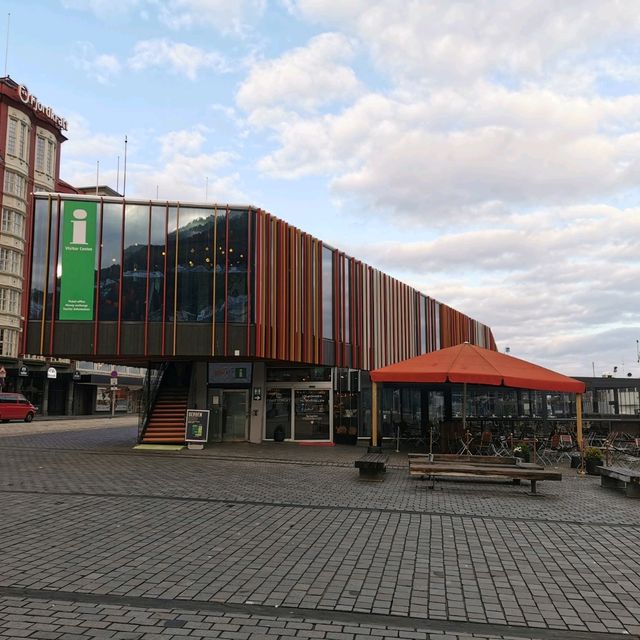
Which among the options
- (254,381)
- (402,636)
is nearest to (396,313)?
(254,381)

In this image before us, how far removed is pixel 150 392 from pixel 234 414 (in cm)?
356

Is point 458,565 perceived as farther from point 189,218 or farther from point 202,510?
point 189,218

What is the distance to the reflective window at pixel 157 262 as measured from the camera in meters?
19.9

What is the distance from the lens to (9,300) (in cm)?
4703

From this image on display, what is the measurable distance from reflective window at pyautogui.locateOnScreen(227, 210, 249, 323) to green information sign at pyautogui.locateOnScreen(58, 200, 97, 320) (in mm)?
4398

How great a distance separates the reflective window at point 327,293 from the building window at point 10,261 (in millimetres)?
32149

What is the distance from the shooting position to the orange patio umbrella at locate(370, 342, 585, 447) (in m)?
15.7

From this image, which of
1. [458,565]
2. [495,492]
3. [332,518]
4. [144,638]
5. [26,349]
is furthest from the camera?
[26,349]

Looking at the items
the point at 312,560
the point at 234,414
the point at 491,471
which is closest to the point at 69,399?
the point at 234,414

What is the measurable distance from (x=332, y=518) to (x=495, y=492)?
4.28m

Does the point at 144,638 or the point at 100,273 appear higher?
the point at 100,273

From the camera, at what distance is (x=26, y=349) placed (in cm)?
1941

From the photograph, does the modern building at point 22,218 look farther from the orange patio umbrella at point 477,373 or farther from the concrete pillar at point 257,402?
the orange patio umbrella at point 477,373

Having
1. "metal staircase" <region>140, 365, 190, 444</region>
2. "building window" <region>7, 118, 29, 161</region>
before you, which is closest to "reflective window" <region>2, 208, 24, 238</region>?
"building window" <region>7, 118, 29, 161</region>
